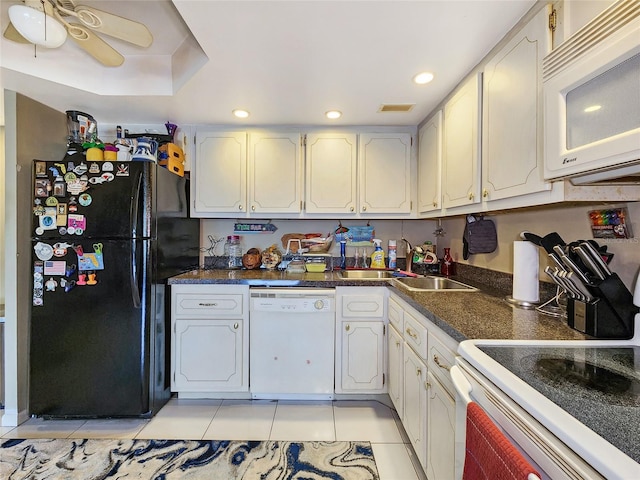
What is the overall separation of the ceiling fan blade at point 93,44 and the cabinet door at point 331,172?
1.38 metres

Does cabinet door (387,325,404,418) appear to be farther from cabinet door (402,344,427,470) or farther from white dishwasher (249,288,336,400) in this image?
white dishwasher (249,288,336,400)

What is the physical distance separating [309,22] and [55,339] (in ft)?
7.81

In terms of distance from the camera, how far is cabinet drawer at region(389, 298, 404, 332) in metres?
1.82

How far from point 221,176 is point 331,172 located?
0.93m

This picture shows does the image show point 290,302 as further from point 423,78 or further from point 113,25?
point 113,25

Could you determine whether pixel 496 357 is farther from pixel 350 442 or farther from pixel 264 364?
pixel 264 364

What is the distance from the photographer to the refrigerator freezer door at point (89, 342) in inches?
75.4

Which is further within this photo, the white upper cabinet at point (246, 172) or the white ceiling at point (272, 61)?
the white upper cabinet at point (246, 172)

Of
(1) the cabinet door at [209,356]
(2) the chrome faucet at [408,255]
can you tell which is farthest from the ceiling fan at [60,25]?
(2) the chrome faucet at [408,255]

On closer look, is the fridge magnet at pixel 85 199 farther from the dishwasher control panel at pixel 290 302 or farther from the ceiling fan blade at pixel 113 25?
the dishwasher control panel at pixel 290 302

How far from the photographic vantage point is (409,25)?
4.41 feet

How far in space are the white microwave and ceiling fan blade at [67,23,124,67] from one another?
6.41 ft

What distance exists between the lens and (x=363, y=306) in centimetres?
217

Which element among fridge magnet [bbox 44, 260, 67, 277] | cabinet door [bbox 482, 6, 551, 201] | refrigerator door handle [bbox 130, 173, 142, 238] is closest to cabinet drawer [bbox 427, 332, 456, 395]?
cabinet door [bbox 482, 6, 551, 201]
